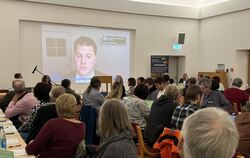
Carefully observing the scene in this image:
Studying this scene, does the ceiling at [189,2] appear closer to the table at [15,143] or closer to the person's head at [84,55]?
the person's head at [84,55]

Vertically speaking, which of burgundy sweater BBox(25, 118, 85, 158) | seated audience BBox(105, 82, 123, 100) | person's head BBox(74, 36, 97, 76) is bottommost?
burgundy sweater BBox(25, 118, 85, 158)

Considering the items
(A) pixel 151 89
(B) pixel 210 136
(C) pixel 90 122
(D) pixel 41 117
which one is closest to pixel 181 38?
(A) pixel 151 89

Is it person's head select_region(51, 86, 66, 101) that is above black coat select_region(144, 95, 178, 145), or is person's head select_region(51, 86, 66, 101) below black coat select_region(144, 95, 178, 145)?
above

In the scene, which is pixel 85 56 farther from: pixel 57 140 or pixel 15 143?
pixel 57 140

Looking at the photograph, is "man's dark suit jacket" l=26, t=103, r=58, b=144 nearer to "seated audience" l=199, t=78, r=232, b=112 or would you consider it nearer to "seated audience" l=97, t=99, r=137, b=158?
"seated audience" l=97, t=99, r=137, b=158

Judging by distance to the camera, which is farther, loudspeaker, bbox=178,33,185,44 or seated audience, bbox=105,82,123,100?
loudspeaker, bbox=178,33,185,44

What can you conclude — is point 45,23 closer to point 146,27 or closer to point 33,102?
point 146,27

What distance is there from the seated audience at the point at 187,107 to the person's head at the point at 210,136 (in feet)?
6.82

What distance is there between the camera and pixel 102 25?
962cm

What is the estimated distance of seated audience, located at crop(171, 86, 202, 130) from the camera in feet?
10.7

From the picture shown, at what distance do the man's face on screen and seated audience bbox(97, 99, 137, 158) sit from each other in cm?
741

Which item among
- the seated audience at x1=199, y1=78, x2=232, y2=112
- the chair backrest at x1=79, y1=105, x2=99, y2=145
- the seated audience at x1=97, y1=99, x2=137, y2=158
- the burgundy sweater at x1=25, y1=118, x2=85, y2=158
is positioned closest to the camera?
the seated audience at x1=97, y1=99, x2=137, y2=158

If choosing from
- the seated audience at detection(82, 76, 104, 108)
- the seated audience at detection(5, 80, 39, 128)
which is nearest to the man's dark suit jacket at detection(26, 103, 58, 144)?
the seated audience at detection(5, 80, 39, 128)

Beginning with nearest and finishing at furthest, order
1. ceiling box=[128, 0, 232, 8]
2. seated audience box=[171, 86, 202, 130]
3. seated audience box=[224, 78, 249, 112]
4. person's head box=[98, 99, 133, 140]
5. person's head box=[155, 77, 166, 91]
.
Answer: person's head box=[98, 99, 133, 140] → seated audience box=[171, 86, 202, 130] → seated audience box=[224, 78, 249, 112] → person's head box=[155, 77, 166, 91] → ceiling box=[128, 0, 232, 8]
